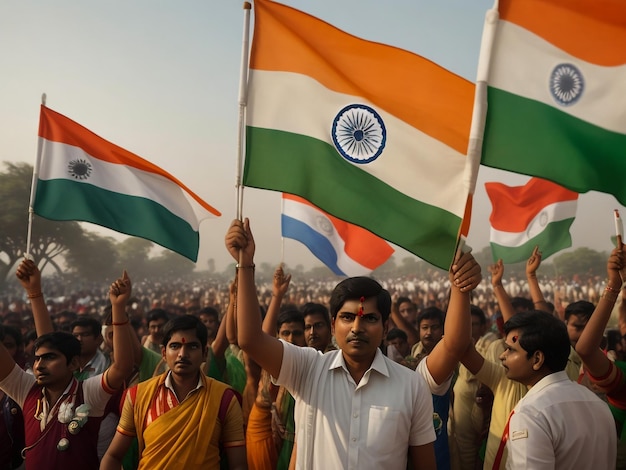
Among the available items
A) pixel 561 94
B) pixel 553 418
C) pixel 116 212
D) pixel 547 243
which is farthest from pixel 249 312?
pixel 547 243

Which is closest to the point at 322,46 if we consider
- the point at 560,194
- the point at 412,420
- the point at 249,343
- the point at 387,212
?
the point at 387,212

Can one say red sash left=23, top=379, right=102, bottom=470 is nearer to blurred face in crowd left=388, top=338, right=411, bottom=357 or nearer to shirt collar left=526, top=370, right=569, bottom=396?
shirt collar left=526, top=370, right=569, bottom=396

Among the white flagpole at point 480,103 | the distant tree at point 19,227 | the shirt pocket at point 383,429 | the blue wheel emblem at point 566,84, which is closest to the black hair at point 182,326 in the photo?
the shirt pocket at point 383,429

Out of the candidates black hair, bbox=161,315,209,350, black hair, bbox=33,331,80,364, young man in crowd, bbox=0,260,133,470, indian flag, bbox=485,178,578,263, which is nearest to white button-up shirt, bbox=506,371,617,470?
black hair, bbox=161,315,209,350

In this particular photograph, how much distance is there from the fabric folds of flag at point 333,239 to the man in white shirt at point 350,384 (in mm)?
3564

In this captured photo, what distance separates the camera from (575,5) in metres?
3.51

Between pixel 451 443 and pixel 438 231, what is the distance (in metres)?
2.40

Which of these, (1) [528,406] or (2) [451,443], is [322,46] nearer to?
(1) [528,406]

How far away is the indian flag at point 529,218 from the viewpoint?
7.41 m

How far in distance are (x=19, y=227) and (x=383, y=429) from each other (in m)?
42.9

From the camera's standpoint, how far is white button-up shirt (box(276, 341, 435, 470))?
2564mm

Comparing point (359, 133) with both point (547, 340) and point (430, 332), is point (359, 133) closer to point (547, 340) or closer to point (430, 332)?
point (547, 340)

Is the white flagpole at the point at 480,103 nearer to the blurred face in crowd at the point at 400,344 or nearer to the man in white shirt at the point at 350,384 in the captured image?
the man in white shirt at the point at 350,384

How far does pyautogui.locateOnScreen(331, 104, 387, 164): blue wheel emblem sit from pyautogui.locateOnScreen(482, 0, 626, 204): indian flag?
731mm
